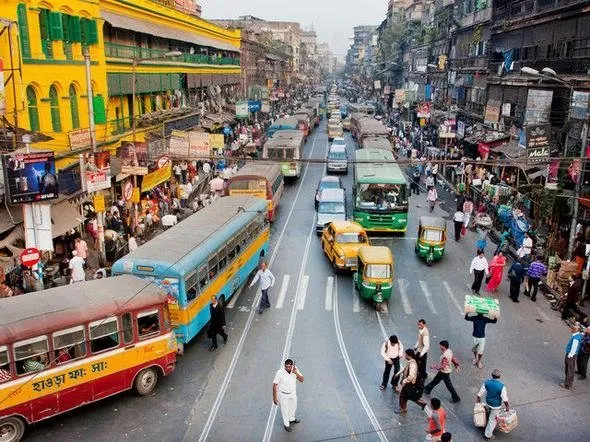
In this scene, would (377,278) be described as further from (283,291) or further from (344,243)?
(344,243)

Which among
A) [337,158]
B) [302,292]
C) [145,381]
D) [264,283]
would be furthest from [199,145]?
[337,158]

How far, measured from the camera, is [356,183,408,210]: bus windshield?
1062 inches

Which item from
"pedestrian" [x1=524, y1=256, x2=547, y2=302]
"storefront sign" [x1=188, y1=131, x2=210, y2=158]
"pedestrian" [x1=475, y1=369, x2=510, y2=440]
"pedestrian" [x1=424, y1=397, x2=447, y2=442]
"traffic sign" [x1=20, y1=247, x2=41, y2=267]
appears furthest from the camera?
"storefront sign" [x1=188, y1=131, x2=210, y2=158]

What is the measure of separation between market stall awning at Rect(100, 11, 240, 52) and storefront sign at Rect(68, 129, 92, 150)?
882 centimetres

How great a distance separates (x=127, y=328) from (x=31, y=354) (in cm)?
209

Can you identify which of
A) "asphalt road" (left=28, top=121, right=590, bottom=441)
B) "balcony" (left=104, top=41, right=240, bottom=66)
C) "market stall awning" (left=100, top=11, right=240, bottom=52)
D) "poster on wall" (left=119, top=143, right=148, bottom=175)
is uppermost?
"market stall awning" (left=100, top=11, right=240, bottom=52)

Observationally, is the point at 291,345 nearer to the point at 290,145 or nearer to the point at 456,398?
the point at 456,398

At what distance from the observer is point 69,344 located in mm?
11656

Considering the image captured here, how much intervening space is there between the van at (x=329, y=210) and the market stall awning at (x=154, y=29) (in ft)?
44.6

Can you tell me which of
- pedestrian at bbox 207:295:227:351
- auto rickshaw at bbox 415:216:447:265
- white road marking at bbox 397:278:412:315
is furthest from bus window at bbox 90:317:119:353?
auto rickshaw at bbox 415:216:447:265

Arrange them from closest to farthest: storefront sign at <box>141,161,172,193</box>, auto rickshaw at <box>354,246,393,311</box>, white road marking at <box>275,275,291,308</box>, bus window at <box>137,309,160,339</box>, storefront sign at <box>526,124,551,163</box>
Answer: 1. bus window at <box>137,309,160,339</box>
2. auto rickshaw at <box>354,246,393,311</box>
3. white road marking at <box>275,275,291,308</box>
4. storefront sign at <box>526,124,551,163</box>
5. storefront sign at <box>141,161,172,193</box>

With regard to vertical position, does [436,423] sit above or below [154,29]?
below

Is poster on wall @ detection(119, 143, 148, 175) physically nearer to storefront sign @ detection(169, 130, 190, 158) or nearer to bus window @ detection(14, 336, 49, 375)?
storefront sign @ detection(169, 130, 190, 158)

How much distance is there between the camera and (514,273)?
19.3 metres
